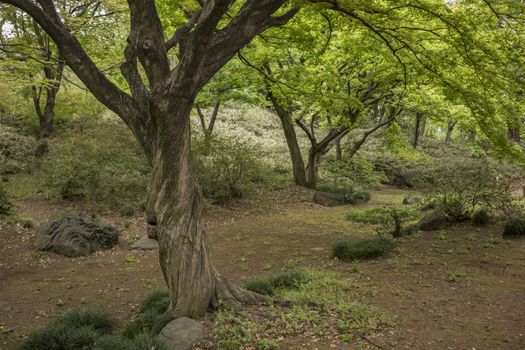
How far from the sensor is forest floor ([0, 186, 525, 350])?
5102 mm

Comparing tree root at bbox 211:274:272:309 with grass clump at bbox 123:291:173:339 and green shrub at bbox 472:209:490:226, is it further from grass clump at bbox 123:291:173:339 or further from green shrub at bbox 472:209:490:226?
green shrub at bbox 472:209:490:226

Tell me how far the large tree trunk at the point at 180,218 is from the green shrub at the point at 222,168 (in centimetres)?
870

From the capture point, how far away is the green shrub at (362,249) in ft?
27.3

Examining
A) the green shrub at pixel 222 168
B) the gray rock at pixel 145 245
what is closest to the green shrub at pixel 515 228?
the gray rock at pixel 145 245

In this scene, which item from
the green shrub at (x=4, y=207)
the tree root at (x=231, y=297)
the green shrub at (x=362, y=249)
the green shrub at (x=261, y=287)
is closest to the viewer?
the tree root at (x=231, y=297)

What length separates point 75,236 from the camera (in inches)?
369

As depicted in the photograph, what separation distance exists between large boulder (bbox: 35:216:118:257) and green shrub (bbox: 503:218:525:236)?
8820mm

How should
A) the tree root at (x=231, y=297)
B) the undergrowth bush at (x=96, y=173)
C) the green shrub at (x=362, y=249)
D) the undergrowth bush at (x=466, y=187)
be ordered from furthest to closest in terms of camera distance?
the undergrowth bush at (x=96, y=173), the undergrowth bush at (x=466, y=187), the green shrub at (x=362, y=249), the tree root at (x=231, y=297)

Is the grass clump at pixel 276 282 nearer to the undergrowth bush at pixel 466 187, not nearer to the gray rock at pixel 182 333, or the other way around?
the gray rock at pixel 182 333

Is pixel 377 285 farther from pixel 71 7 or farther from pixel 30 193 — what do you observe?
pixel 71 7

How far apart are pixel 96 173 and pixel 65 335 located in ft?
28.7

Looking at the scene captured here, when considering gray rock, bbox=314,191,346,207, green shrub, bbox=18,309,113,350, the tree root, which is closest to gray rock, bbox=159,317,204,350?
the tree root

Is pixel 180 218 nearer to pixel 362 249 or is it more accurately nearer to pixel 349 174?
Answer: pixel 362 249

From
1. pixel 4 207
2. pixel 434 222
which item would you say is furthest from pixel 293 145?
pixel 4 207
